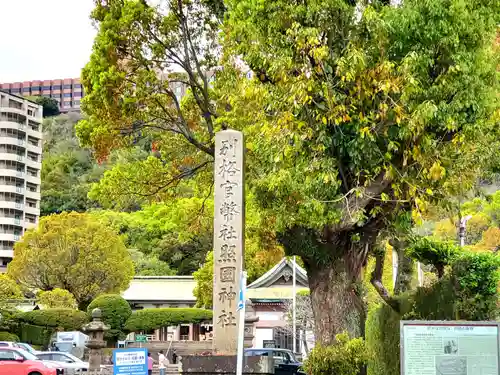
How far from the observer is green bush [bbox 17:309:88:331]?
44500 mm

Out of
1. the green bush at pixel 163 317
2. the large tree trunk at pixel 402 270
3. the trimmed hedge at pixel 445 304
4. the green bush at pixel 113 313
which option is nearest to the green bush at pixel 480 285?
the trimmed hedge at pixel 445 304

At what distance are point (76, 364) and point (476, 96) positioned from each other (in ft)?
76.6

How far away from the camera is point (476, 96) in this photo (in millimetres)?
14438

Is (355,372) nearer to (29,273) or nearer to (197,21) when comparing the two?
(197,21)

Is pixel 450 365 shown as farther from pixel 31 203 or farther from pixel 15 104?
pixel 31 203

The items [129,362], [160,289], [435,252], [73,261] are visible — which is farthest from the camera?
[160,289]

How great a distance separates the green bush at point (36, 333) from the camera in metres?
45.0

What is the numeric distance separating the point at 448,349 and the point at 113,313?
36.6 meters

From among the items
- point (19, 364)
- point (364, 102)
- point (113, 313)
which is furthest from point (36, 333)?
point (364, 102)

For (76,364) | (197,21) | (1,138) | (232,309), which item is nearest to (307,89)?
(232,309)

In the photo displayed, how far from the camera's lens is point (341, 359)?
13.8 metres

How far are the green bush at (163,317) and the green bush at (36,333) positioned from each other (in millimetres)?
4782

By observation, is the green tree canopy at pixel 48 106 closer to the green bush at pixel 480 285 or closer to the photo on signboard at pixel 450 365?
the green bush at pixel 480 285

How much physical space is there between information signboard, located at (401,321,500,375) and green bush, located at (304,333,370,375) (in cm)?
465
